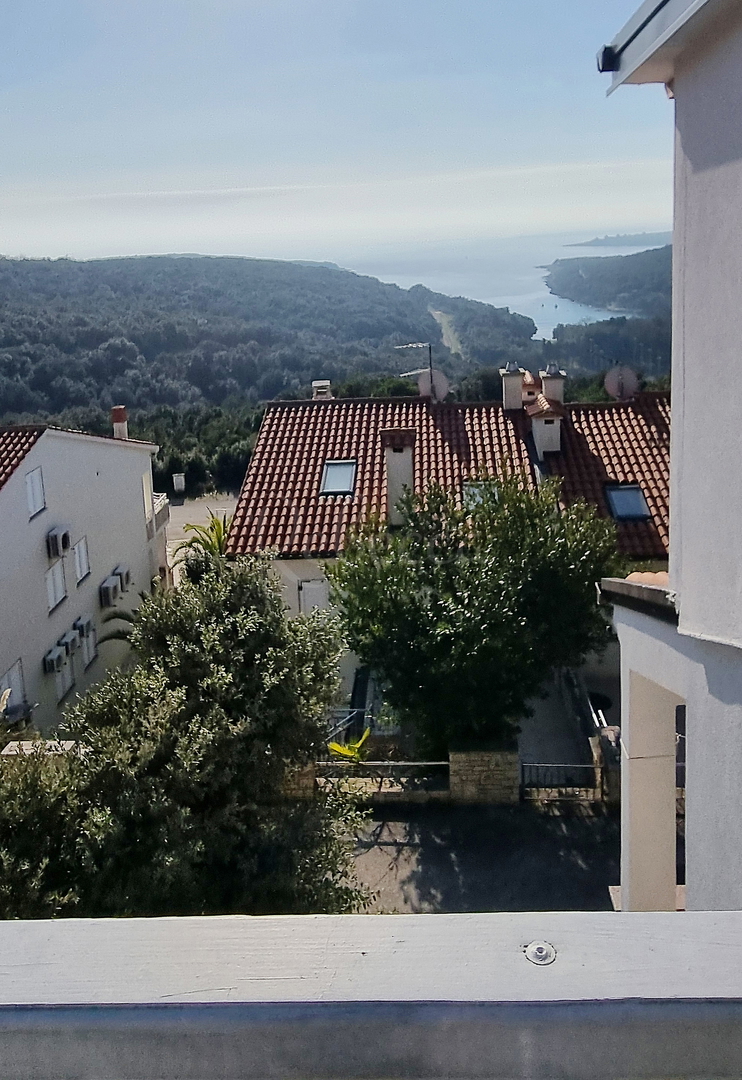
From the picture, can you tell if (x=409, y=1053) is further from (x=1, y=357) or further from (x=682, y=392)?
(x=1, y=357)

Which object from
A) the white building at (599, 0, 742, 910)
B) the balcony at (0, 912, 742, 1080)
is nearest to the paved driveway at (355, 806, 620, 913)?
the white building at (599, 0, 742, 910)

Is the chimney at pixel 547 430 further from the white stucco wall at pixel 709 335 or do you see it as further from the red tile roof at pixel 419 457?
the white stucco wall at pixel 709 335

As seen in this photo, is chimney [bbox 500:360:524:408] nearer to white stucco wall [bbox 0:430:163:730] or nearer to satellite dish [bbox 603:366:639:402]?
satellite dish [bbox 603:366:639:402]

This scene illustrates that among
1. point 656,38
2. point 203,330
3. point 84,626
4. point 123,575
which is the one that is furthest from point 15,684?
point 203,330

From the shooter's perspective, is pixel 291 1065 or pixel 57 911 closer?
pixel 291 1065

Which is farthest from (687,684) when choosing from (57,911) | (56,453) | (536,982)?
(56,453)

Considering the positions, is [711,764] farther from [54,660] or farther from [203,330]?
[203,330]
